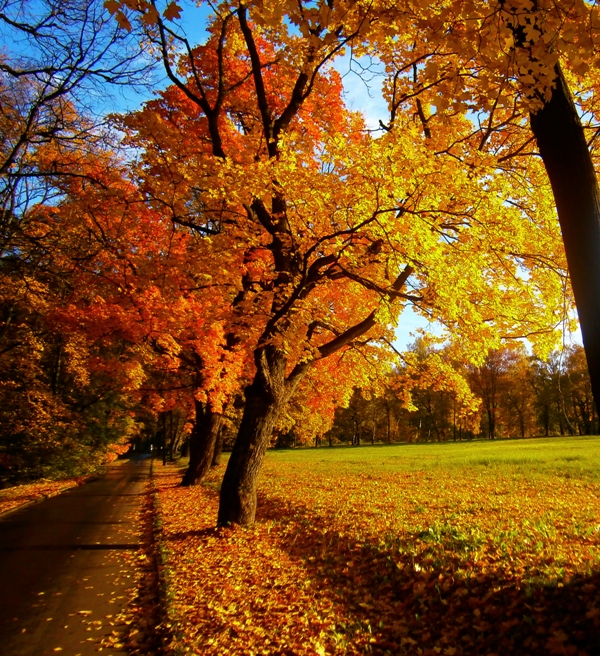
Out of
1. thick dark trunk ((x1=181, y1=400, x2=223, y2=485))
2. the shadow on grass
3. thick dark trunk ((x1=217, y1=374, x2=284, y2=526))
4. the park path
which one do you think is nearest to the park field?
the shadow on grass

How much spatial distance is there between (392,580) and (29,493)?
1650 centimetres

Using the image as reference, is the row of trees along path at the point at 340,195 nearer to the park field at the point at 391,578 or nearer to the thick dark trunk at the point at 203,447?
the park field at the point at 391,578

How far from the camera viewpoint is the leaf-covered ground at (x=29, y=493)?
14.0 metres

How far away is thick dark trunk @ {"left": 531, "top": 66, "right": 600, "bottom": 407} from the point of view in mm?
2951

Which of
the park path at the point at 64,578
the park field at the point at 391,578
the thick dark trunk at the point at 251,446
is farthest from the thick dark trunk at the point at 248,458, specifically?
the park path at the point at 64,578

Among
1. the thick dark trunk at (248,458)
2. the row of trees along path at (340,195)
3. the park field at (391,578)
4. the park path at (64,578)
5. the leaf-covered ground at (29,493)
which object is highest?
the row of trees along path at (340,195)

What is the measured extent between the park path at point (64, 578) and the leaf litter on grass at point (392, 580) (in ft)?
2.69

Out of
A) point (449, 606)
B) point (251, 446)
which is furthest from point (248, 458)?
point (449, 606)

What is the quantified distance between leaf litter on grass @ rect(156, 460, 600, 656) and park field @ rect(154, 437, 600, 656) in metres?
0.02

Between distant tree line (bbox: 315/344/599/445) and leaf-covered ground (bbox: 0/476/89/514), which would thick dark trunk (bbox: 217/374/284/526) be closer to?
leaf-covered ground (bbox: 0/476/89/514)

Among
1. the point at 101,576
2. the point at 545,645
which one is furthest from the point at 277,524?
the point at 545,645

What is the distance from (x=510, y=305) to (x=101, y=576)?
876cm

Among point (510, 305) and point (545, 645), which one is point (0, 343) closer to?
point (510, 305)

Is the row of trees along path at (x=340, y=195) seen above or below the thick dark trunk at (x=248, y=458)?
above
